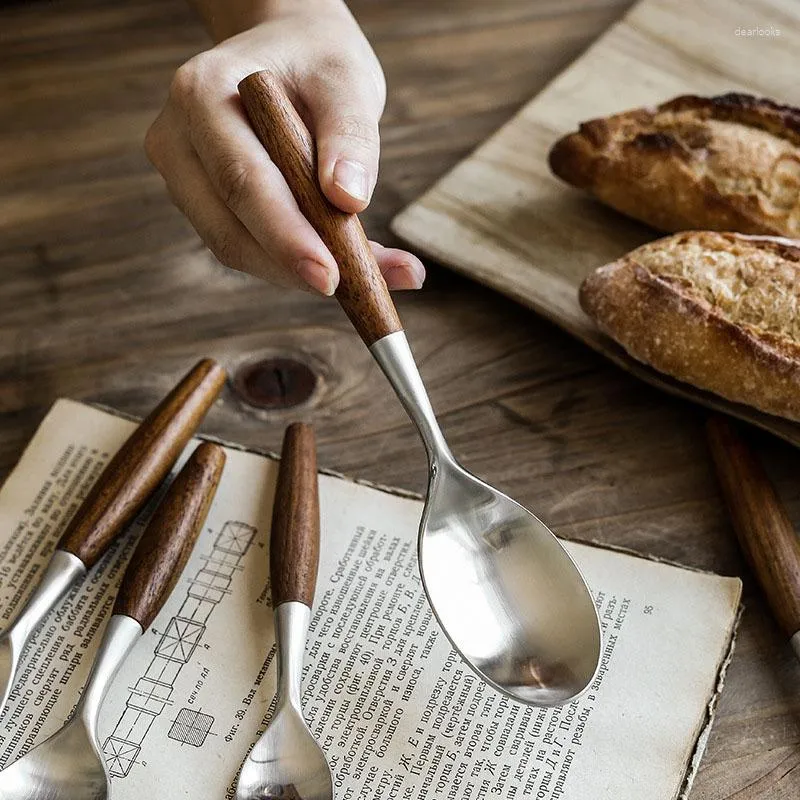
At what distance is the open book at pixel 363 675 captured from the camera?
0.56 meters

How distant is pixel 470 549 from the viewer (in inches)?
23.4

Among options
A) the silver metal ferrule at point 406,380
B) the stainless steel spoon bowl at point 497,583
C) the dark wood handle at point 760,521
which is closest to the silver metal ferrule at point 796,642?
the dark wood handle at point 760,521

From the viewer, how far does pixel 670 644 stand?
605 millimetres

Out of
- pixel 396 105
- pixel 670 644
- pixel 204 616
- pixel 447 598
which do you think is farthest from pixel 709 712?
pixel 396 105

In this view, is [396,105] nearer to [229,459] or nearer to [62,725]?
[229,459]

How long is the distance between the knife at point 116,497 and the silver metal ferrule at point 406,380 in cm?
18

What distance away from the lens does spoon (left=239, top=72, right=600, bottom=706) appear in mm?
564

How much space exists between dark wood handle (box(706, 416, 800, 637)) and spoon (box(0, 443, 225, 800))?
0.33 meters

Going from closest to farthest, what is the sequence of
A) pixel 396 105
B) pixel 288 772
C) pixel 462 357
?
pixel 288 772, pixel 462 357, pixel 396 105

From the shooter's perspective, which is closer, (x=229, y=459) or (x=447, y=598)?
(x=447, y=598)

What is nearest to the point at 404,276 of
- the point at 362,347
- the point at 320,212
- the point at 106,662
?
the point at 320,212

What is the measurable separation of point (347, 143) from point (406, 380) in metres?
0.15

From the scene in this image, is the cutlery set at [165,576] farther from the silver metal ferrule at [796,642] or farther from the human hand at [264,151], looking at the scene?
the silver metal ferrule at [796,642]

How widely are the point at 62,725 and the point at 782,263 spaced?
1.80 feet
